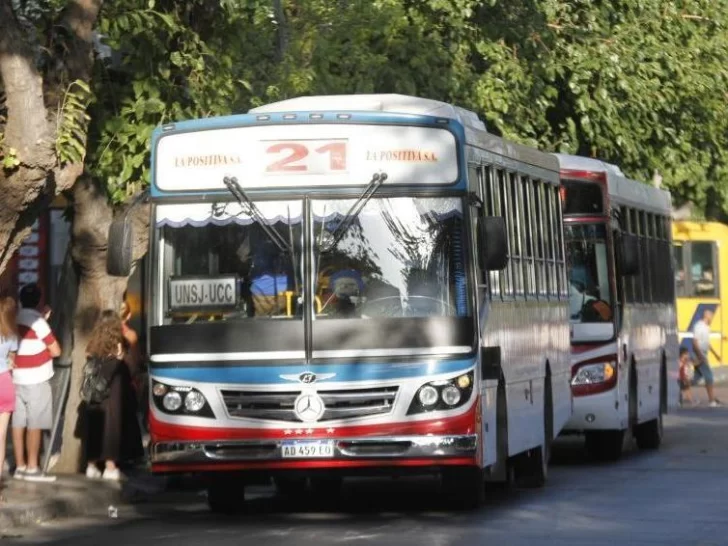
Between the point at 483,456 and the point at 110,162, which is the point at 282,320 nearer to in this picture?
the point at 483,456

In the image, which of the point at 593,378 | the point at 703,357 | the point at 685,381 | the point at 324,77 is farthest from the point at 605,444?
the point at 685,381

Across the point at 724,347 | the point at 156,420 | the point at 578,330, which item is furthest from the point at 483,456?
the point at 724,347

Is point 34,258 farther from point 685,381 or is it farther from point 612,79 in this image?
point 685,381

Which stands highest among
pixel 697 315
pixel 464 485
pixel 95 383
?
pixel 697 315

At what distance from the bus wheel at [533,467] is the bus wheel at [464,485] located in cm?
248

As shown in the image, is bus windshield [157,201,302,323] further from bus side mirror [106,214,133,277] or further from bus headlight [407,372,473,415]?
bus headlight [407,372,473,415]

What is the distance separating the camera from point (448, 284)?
1333 centimetres

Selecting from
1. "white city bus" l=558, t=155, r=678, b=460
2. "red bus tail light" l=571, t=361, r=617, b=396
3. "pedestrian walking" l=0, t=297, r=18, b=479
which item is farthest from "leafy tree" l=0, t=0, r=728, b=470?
"red bus tail light" l=571, t=361, r=617, b=396

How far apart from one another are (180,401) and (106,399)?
151 inches

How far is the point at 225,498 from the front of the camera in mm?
14609

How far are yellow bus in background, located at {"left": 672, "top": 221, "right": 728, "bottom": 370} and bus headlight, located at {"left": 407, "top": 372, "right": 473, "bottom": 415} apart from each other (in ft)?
97.2

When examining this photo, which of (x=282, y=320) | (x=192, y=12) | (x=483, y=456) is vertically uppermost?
(x=192, y=12)

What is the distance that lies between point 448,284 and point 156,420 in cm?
224

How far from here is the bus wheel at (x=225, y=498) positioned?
14539 millimetres
